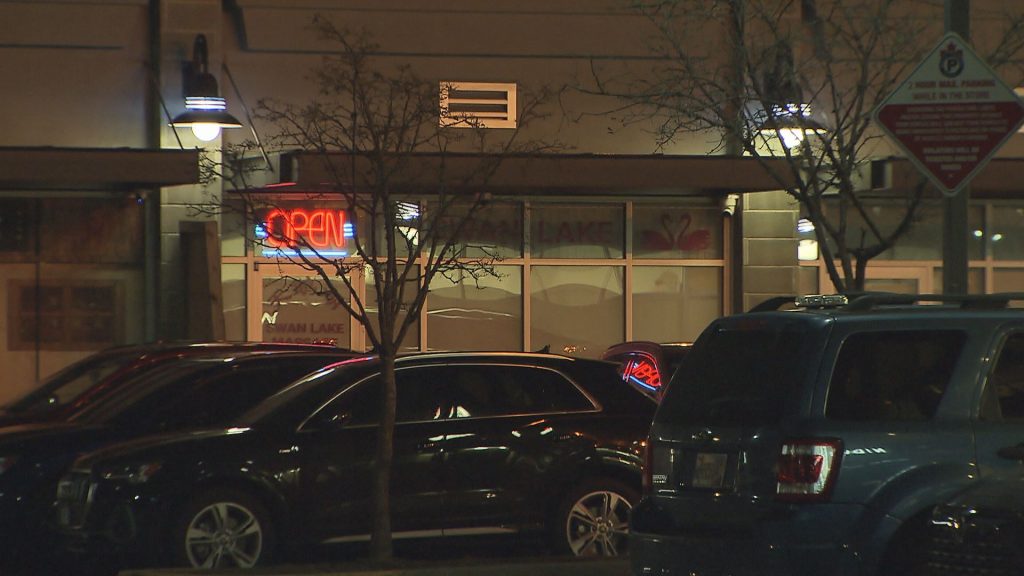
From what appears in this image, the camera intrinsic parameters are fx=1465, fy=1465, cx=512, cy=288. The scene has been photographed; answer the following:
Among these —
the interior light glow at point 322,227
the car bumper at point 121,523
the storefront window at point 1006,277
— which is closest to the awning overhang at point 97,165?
the interior light glow at point 322,227

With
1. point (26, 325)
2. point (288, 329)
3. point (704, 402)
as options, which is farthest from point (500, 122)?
point (704, 402)

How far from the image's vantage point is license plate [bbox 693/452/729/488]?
270 inches

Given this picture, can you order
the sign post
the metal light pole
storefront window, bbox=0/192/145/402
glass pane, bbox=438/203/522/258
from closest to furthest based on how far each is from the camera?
the sign post < the metal light pole < storefront window, bbox=0/192/145/402 < glass pane, bbox=438/203/522/258

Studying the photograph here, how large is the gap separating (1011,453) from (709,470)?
1.36 metres

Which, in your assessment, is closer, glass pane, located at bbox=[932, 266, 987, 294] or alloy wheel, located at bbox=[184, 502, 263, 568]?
alloy wheel, located at bbox=[184, 502, 263, 568]

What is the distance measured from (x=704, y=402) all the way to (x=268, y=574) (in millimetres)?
3332

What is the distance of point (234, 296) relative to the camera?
19.1 m

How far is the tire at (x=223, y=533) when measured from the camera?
9562 mm

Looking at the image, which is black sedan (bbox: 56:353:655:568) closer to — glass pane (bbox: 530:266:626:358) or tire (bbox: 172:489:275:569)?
tire (bbox: 172:489:275:569)

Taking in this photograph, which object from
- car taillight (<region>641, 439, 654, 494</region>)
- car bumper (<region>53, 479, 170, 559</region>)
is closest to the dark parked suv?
car taillight (<region>641, 439, 654, 494</region>)

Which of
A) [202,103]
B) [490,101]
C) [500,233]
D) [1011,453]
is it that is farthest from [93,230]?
[1011,453]

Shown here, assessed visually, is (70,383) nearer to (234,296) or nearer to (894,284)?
(234,296)

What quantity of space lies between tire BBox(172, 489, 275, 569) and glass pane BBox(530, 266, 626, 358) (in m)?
10.4

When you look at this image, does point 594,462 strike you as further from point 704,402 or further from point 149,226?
point 149,226
